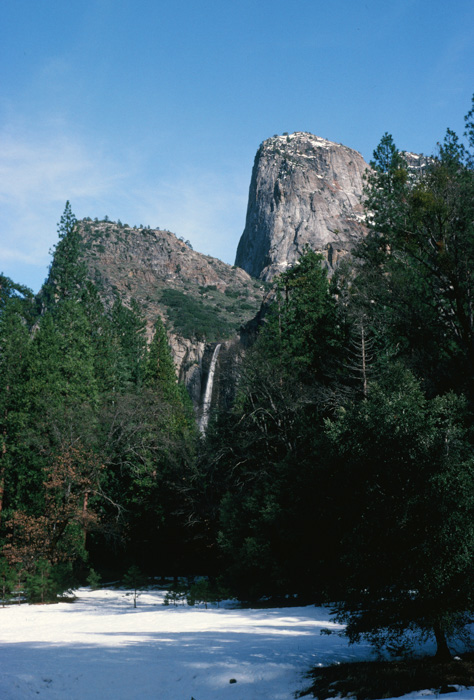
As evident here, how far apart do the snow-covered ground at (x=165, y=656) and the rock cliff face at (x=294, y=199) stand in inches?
5270

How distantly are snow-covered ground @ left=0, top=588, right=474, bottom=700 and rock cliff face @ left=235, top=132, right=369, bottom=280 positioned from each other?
133858 mm

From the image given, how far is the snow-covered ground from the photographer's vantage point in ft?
28.0

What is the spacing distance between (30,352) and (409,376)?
26.3 m

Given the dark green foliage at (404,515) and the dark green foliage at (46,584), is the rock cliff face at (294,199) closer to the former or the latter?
the dark green foliage at (46,584)

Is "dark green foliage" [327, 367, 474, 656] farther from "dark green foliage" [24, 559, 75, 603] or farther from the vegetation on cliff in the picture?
"dark green foliage" [24, 559, 75, 603]

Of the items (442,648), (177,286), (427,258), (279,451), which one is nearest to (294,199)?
(177,286)

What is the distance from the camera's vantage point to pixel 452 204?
16.5m

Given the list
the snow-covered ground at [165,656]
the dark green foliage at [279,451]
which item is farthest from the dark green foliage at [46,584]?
the dark green foliage at [279,451]

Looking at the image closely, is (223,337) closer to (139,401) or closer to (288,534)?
Result: (139,401)

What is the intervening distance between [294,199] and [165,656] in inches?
6059

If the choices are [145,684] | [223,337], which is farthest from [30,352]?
[223,337]

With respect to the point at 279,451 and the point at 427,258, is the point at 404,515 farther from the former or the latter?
the point at 279,451

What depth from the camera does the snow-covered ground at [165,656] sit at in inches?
336

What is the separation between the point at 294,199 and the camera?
6122 inches
